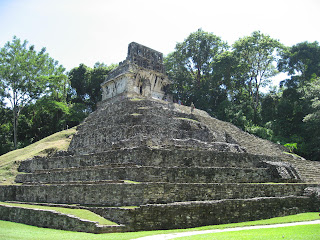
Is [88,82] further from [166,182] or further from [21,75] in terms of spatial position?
[166,182]

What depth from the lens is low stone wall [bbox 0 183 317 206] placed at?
11158 mm

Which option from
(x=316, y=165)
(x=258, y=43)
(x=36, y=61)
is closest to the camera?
(x=316, y=165)

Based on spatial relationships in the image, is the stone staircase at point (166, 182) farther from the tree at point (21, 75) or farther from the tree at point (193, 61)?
the tree at point (193, 61)

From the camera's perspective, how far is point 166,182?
11984 mm

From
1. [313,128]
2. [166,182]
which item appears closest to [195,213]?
[166,182]

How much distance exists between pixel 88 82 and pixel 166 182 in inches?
1380

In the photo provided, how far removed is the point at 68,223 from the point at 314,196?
11.1 m

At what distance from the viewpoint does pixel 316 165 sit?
20.5m

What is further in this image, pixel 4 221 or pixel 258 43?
pixel 258 43

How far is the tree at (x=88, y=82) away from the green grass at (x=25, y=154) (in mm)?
16408

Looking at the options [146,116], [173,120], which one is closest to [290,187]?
[173,120]

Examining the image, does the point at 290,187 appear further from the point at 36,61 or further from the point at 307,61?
the point at 36,61

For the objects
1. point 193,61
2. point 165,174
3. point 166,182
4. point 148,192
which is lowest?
point 148,192

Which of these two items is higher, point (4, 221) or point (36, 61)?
point (36, 61)
